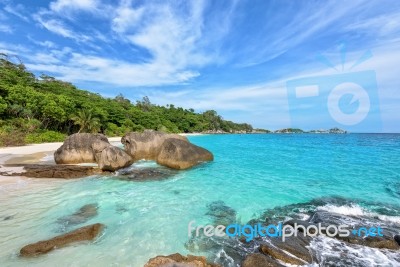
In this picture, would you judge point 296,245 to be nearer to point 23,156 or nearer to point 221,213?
point 221,213

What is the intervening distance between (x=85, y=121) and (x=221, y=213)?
35688 mm

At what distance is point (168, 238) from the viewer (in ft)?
19.9

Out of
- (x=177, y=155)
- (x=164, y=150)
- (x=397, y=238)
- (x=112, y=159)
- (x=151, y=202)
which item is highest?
(x=164, y=150)

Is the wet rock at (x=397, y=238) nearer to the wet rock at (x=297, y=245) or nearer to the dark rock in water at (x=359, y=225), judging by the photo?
the dark rock in water at (x=359, y=225)

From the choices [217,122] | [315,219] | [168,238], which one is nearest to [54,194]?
[168,238]

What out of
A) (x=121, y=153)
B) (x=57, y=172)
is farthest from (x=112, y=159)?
(x=57, y=172)

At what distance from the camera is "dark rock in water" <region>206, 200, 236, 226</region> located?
7.17m

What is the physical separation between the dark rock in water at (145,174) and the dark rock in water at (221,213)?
4.68m

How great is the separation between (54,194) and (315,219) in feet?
32.3

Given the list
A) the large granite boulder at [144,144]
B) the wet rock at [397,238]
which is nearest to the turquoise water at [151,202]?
the wet rock at [397,238]

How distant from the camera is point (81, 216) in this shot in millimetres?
7285

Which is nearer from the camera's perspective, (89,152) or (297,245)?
(297,245)
